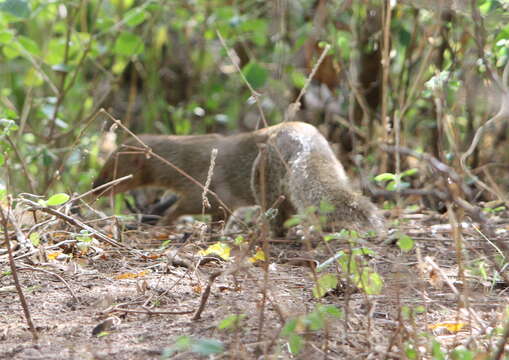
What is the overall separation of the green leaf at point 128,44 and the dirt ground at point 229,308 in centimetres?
216

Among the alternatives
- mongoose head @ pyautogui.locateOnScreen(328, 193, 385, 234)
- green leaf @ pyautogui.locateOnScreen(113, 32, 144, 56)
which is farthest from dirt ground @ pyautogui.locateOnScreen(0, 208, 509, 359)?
green leaf @ pyautogui.locateOnScreen(113, 32, 144, 56)

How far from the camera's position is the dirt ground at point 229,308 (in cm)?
163

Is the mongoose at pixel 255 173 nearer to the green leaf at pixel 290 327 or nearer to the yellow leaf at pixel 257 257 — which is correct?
the yellow leaf at pixel 257 257

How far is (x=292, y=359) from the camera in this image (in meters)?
1.62

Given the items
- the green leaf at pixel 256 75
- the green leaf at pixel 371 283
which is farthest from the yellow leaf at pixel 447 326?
the green leaf at pixel 256 75

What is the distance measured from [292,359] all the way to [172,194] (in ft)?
10.3

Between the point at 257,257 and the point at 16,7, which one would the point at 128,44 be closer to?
the point at 16,7

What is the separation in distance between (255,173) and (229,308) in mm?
1892

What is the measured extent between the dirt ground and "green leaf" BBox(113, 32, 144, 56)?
7.07ft

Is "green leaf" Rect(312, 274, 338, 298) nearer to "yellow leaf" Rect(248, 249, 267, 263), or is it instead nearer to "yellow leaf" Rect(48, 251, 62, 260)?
"yellow leaf" Rect(248, 249, 267, 263)

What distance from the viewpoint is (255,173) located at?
3.81m

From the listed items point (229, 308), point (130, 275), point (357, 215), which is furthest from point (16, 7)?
point (229, 308)

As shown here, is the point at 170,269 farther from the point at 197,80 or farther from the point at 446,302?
the point at 197,80

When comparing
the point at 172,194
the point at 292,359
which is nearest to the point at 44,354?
the point at 292,359
